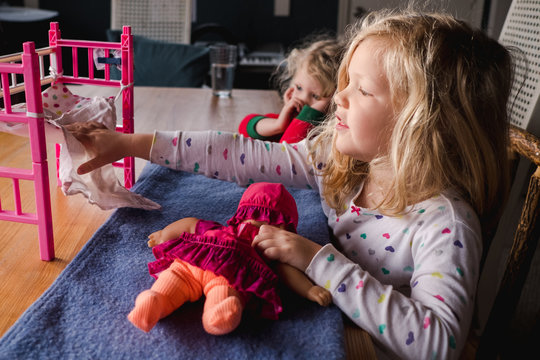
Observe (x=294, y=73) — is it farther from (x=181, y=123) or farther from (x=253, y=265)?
(x=253, y=265)

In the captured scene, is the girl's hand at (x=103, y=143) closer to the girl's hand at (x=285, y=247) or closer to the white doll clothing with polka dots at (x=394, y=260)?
the white doll clothing with polka dots at (x=394, y=260)

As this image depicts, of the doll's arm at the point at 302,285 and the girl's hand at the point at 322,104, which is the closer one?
the doll's arm at the point at 302,285

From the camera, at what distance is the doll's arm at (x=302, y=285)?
0.62m

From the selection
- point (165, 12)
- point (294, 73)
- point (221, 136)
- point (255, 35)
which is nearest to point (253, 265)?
point (221, 136)

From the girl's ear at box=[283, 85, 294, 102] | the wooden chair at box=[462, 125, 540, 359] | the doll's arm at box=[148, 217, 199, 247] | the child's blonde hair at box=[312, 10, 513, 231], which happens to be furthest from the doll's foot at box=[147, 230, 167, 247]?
the girl's ear at box=[283, 85, 294, 102]

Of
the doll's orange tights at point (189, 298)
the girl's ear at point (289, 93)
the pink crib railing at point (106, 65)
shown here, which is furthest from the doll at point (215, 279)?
the girl's ear at point (289, 93)

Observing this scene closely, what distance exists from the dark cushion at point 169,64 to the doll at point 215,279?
2.30m

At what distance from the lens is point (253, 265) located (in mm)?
611

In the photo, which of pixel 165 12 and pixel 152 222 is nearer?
pixel 152 222

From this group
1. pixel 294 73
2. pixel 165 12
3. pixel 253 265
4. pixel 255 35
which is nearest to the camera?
pixel 253 265

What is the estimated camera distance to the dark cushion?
2.85 meters

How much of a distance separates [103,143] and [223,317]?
1.25 feet

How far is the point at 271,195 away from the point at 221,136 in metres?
0.20

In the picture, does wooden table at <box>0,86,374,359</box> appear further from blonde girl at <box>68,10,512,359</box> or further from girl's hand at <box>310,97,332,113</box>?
girl's hand at <box>310,97,332,113</box>
